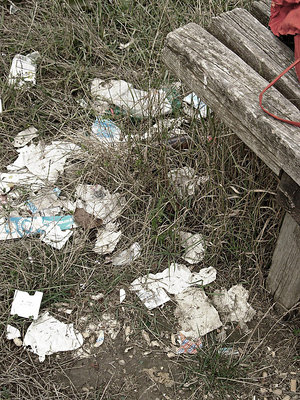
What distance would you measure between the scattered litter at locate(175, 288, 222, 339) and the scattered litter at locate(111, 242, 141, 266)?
0.94 feet

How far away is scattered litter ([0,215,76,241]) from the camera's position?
2445mm

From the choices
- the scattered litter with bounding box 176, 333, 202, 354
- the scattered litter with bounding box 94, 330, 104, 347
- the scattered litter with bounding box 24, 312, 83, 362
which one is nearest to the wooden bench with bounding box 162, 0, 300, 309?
the scattered litter with bounding box 176, 333, 202, 354

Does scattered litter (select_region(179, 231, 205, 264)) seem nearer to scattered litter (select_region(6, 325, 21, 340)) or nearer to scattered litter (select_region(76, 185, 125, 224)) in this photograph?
scattered litter (select_region(76, 185, 125, 224))

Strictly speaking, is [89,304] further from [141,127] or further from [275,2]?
[275,2]

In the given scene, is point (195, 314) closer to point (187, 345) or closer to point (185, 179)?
point (187, 345)

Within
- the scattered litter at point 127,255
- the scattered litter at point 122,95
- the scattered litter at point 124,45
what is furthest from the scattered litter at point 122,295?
the scattered litter at point 124,45

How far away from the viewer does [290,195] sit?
1646mm

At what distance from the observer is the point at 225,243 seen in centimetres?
238

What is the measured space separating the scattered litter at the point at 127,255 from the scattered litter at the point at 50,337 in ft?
1.25

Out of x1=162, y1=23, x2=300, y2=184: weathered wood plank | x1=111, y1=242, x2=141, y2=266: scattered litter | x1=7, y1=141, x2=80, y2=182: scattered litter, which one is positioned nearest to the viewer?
x1=162, y1=23, x2=300, y2=184: weathered wood plank

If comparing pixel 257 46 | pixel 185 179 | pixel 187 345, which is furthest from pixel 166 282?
pixel 257 46

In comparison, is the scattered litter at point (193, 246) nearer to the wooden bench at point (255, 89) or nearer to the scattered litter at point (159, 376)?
the wooden bench at point (255, 89)

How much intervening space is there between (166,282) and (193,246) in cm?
23

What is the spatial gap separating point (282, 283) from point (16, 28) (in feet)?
8.05
